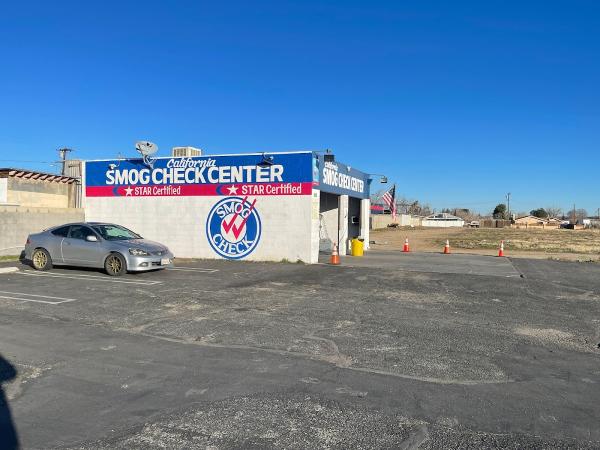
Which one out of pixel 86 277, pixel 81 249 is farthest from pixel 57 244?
pixel 86 277

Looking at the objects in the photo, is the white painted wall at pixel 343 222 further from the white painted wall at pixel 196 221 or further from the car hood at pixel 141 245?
the car hood at pixel 141 245

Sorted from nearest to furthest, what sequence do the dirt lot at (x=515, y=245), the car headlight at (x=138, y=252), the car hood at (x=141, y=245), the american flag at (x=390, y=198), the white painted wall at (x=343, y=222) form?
the car headlight at (x=138, y=252), the car hood at (x=141, y=245), the white painted wall at (x=343, y=222), the dirt lot at (x=515, y=245), the american flag at (x=390, y=198)

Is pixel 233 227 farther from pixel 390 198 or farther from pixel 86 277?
pixel 390 198

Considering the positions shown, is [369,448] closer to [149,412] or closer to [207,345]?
[149,412]

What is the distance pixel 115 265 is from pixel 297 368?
9.23m

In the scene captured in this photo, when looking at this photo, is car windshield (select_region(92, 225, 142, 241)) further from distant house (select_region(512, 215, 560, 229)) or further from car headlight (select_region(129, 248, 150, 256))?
distant house (select_region(512, 215, 560, 229))

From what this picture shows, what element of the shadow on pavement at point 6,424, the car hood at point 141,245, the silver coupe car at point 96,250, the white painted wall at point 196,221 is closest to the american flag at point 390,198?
the white painted wall at point 196,221

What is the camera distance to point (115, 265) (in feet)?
43.3

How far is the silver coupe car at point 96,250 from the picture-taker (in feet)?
43.1

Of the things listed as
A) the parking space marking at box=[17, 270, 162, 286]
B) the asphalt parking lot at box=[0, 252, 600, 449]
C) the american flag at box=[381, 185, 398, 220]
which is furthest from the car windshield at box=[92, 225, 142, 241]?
the american flag at box=[381, 185, 398, 220]

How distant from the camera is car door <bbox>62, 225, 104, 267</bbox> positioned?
13.4m

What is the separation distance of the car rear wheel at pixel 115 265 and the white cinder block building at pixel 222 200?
6.04 m

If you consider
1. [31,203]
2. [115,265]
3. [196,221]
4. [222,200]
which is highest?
[31,203]

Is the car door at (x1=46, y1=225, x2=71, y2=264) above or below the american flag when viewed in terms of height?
below
